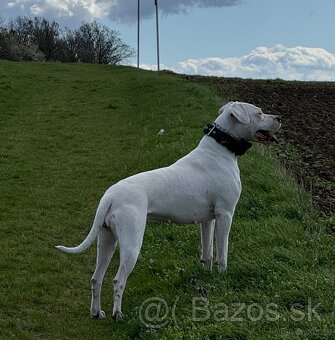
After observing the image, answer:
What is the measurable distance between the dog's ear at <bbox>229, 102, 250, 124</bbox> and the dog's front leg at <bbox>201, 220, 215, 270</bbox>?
3.75ft

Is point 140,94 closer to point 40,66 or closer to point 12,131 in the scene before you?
point 12,131

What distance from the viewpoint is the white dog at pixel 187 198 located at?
505cm

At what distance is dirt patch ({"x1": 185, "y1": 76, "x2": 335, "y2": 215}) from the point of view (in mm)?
10031

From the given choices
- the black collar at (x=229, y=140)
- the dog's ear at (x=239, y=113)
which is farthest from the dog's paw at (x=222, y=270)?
the dog's ear at (x=239, y=113)

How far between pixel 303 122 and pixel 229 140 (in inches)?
461

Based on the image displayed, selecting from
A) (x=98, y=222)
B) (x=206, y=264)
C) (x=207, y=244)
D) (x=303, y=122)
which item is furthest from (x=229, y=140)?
(x=303, y=122)

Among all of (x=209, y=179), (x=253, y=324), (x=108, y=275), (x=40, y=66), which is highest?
(x=40, y=66)

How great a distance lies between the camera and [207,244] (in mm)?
6078

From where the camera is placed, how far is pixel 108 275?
22.0 ft

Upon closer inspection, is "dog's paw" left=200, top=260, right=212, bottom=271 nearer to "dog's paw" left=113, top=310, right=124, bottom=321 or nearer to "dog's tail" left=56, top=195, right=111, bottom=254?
"dog's paw" left=113, top=310, right=124, bottom=321

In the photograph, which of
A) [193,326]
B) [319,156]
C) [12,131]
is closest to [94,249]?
[193,326]

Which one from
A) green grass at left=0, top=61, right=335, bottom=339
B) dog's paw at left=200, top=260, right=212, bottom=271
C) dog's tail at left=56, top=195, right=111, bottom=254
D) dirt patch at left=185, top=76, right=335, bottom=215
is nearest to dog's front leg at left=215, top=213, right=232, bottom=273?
green grass at left=0, top=61, right=335, bottom=339

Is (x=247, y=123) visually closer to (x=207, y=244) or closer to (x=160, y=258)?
(x=207, y=244)

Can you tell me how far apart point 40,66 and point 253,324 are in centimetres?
3170
